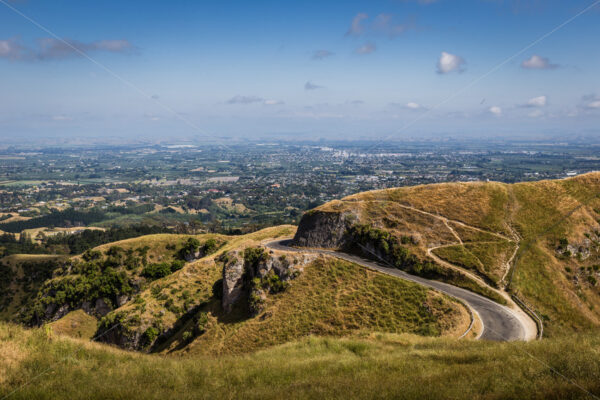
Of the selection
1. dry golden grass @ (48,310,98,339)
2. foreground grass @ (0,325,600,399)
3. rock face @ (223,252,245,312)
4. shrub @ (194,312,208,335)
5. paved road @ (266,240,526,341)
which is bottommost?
dry golden grass @ (48,310,98,339)

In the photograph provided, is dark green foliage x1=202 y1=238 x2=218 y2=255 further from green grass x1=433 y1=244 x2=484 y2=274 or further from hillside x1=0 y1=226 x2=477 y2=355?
green grass x1=433 y1=244 x2=484 y2=274

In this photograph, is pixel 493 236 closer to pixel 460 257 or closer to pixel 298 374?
pixel 460 257

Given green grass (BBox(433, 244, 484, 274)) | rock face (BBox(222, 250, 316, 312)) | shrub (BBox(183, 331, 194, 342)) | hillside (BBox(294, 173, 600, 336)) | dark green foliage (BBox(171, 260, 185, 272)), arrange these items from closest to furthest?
hillside (BBox(294, 173, 600, 336))
green grass (BBox(433, 244, 484, 274))
shrub (BBox(183, 331, 194, 342))
rock face (BBox(222, 250, 316, 312))
dark green foliage (BBox(171, 260, 185, 272))

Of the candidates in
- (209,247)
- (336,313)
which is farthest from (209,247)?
(336,313)

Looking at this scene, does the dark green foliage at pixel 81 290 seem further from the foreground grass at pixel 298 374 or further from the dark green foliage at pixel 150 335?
the foreground grass at pixel 298 374

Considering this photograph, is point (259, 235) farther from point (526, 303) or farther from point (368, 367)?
point (368, 367)

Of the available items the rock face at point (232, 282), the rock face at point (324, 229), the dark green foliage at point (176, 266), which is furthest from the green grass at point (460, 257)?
the dark green foliage at point (176, 266)

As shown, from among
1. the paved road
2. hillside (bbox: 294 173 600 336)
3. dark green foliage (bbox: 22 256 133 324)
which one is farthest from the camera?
dark green foliage (bbox: 22 256 133 324)

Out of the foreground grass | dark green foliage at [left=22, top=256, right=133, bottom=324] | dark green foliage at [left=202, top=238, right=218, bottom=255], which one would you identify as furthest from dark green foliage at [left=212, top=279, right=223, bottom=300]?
the foreground grass
